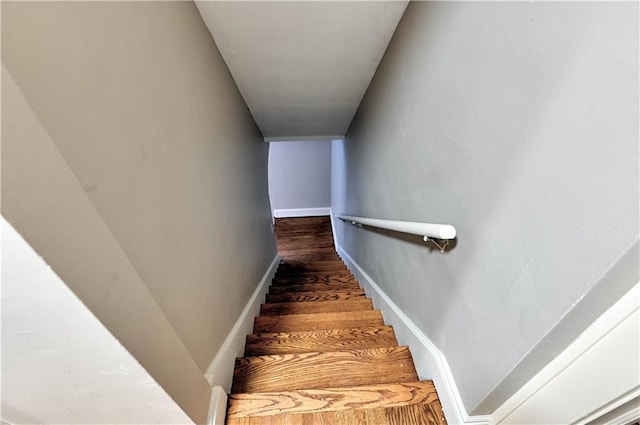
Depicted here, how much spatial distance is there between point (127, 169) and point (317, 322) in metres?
1.42

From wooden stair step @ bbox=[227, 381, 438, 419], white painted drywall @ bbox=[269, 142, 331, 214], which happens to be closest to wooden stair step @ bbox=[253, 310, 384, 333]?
wooden stair step @ bbox=[227, 381, 438, 419]

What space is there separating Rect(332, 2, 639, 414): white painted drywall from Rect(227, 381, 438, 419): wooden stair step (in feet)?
0.67

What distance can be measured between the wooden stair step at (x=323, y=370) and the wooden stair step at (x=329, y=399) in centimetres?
12

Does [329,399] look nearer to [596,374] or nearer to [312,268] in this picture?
[596,374]

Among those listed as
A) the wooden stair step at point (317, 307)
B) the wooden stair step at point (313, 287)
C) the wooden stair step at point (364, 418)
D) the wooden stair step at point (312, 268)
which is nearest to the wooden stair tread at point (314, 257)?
the wooden stair step at point (312, 268)

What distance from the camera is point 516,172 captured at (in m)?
0.60

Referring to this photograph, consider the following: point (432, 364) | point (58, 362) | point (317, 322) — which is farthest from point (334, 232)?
point (58, 362)

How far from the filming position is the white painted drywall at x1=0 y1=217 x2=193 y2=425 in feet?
1.29

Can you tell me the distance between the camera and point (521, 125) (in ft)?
1.89

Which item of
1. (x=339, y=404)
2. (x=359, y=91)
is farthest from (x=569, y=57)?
(x=359, y=91)

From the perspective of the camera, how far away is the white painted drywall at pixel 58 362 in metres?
0.39

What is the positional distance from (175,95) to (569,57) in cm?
104

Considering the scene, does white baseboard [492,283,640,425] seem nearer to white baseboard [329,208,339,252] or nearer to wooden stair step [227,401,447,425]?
wooden stair step [227,401,447,425]

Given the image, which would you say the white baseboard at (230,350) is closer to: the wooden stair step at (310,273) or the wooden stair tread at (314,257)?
the wooden stair step at (310,273)
